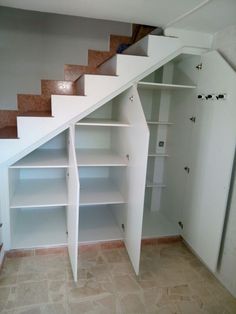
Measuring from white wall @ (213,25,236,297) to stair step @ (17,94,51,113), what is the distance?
1905 mm

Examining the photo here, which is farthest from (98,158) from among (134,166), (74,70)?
(74,70)

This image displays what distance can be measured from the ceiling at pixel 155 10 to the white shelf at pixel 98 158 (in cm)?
133

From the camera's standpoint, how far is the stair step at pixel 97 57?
2.68 meters

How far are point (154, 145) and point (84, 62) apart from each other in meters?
1.34

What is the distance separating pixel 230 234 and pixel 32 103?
2.43 meters

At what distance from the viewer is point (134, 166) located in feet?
7.06

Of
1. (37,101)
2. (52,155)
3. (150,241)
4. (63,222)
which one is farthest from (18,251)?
(37,101)

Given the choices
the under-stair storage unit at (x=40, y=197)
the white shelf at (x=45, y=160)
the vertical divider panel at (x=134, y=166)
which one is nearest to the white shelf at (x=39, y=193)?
the under-stair storage unit at (x=40, y=197)

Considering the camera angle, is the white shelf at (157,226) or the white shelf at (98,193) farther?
the white shelf at (157,226)

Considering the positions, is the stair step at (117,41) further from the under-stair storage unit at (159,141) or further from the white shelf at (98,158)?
the white shelf at (98,158)

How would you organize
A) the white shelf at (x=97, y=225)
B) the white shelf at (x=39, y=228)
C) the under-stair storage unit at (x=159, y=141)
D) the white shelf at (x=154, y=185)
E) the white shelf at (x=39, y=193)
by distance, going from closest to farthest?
the white shelf at (x=39, y=193) → the white shelf at (x=39, y=228) → the white shelf at (x=97, y=225) → the under-stair storage unit at (x=159, y=141) → the white shelf at (x=154, y=185)

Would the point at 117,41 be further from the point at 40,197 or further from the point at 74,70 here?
the point at 40,197

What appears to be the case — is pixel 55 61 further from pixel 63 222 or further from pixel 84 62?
pixel 63 222

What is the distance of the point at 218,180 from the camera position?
2.02m
